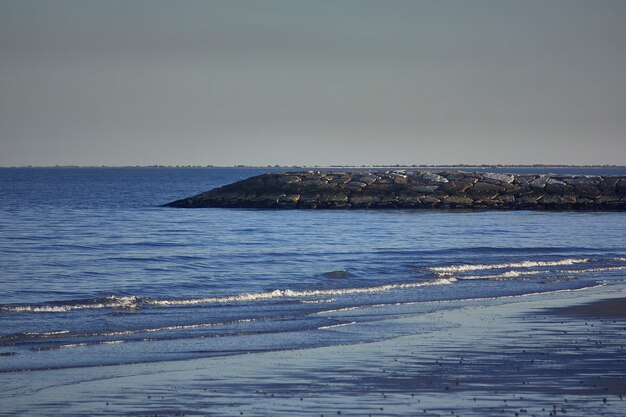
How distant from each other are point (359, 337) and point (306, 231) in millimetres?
22472

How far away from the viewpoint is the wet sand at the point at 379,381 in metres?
9.51

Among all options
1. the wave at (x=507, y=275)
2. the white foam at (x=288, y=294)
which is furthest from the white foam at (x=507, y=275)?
the white foam at (x=288, y=294)

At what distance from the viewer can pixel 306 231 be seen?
3666 centimetres

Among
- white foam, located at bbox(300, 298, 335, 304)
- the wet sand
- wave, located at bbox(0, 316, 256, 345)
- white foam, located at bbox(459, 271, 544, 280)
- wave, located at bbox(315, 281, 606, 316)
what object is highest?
the wet sand

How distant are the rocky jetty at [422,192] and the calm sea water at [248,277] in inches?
558

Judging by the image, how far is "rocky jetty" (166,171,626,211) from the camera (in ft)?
188

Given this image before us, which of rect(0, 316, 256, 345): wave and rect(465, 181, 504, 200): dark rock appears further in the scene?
rect(465, 181, 504, 200): dark rock

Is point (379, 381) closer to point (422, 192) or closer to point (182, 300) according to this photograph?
point (182, 300)

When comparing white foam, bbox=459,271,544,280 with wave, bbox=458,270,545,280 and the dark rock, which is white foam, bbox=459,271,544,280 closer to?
wave, bbox=458,270,545,280

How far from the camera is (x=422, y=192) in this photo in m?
58.3

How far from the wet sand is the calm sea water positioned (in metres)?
0.98

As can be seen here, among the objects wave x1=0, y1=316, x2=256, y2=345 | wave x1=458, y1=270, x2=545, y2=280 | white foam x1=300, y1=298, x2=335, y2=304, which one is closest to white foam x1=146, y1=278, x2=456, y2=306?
white foam x1=300, y1=298, x2=335, y2=304

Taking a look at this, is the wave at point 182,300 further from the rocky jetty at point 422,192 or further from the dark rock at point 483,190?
the dark rock at point 483,190

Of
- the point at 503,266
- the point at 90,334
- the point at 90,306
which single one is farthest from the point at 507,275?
the point at 90,334
